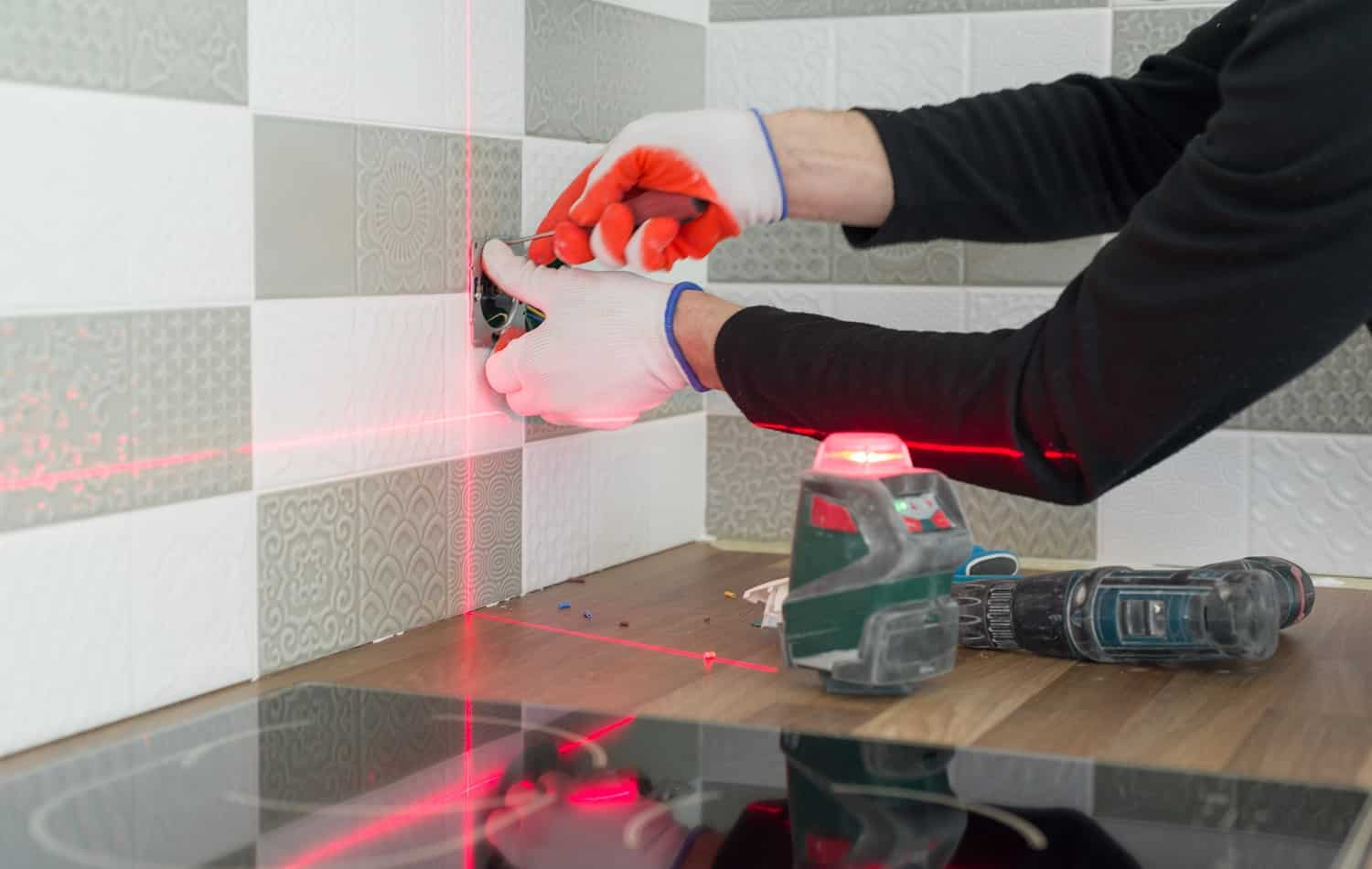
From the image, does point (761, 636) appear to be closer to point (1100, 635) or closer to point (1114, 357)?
point (1100, 635)

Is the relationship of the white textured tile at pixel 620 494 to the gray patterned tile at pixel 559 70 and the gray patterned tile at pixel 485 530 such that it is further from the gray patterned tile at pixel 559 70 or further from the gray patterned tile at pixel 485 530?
the gray patterned tile at pixel 559 70

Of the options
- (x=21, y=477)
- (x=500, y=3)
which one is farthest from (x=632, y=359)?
(x=21, y=477)

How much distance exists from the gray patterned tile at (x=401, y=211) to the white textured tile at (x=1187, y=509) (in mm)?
727

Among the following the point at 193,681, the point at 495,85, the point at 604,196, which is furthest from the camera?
the point at 495,85

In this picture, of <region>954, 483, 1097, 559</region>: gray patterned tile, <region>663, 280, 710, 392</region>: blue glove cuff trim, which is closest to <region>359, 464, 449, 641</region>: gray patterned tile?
<region>663, 280, 710, 392</region>: blue glove cuff trim

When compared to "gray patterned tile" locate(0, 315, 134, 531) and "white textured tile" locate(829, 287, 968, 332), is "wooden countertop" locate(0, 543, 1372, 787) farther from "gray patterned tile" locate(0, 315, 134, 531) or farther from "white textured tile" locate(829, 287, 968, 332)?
"white textured tile" locate(829, 287, 968, 332)

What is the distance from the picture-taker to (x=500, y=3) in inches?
49.3

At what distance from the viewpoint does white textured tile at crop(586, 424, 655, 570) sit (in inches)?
56.2

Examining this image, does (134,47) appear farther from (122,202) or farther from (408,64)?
(408,64)

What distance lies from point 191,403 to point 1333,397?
1.04 meters

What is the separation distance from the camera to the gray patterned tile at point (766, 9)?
1568mm

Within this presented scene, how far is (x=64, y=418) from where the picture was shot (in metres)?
0.88

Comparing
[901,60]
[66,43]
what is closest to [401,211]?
[66,43]

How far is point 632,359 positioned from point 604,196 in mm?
122
